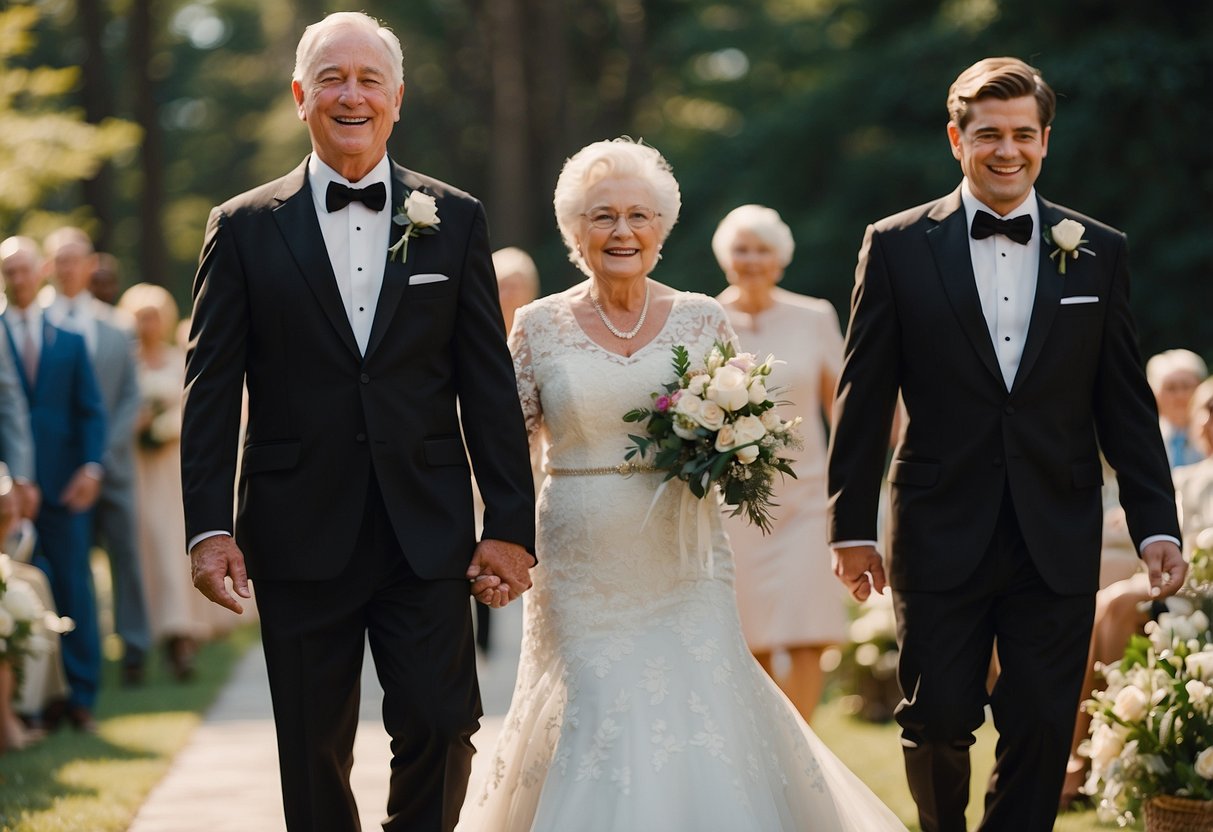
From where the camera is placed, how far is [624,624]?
624 centimetres

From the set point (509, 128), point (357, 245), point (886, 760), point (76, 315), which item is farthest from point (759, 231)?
point (509, 128)

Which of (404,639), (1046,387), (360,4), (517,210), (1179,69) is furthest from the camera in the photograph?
(360,4)

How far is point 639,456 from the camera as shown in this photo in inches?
250

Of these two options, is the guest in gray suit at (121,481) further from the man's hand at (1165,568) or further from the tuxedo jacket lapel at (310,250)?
the man's hand at (1165,568)

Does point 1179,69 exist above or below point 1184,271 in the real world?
above

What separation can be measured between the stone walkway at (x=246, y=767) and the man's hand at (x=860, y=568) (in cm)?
148

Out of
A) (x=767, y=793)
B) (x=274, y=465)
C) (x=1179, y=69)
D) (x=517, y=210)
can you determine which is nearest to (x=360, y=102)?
(x=274, y=465)

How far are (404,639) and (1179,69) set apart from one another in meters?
17.7

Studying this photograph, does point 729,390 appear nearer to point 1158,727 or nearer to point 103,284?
point 1158,727

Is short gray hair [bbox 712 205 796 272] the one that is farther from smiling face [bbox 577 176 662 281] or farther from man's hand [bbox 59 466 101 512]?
man's hand [bbox 59 466 101 512]

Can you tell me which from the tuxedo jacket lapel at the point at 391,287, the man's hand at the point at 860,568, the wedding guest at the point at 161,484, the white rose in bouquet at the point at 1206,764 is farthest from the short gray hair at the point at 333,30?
the wedding guest at the point at 161,484

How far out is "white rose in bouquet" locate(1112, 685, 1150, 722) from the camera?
22.0 ft

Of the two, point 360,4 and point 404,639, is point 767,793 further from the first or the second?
point 360,4

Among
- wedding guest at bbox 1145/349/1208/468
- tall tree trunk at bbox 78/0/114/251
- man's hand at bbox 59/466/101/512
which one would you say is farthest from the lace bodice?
tall tree trunk at bbox 78/0/114/251
